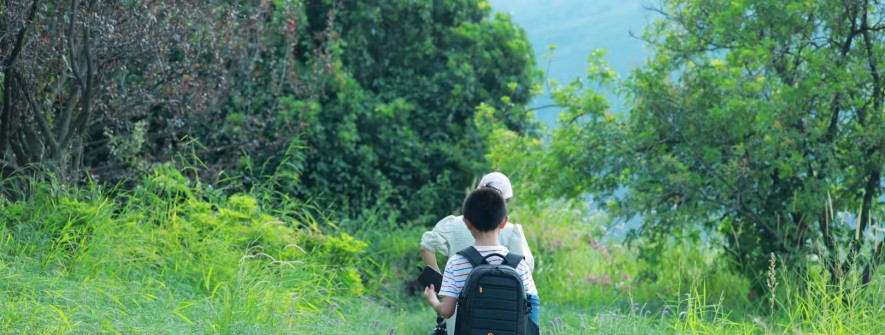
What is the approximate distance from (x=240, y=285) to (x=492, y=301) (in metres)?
2.36

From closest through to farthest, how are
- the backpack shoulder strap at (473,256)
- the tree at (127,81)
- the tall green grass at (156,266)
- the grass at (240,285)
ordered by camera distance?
the backpack shoulder strap at (473,256)
the tall green grass at (156,266)
the grass at (240,285)
the tree at (127,81)

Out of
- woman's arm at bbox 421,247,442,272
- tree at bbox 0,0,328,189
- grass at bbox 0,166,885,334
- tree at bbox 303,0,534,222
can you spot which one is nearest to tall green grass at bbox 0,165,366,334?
grass at bbox 0,166,885,334

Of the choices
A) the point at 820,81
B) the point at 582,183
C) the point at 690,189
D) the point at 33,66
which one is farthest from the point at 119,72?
the point at 820,81

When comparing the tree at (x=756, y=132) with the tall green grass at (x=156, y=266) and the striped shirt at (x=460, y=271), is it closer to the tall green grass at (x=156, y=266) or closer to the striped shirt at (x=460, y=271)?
the tall green grass at (x=156, y=266)

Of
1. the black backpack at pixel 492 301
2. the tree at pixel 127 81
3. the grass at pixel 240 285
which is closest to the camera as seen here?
the black backpack at pixel 492 301

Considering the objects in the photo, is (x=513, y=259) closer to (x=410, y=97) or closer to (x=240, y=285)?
(x=240, y=285)

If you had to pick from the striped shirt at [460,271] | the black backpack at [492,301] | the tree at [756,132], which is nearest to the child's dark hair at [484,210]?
the striped shirt at [460,271]

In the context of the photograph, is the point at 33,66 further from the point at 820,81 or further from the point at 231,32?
the point at 820,81

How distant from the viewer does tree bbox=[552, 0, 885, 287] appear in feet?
26.6

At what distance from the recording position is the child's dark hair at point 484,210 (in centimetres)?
452

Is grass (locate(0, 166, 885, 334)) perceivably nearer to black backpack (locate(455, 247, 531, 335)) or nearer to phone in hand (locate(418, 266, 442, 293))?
phone in hand (locate(418, 266, 442, 293))

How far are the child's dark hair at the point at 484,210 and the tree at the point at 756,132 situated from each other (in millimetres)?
4094

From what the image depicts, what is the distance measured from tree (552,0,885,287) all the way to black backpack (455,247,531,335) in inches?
167

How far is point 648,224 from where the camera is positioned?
8906 millimetres
